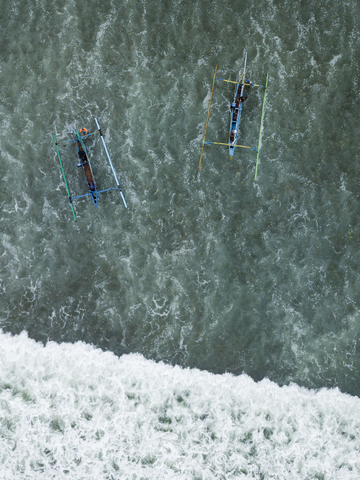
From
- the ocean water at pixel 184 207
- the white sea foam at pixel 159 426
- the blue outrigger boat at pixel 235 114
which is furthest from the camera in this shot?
the ocean water at pixel 184 207

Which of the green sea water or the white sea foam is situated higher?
the green sea water

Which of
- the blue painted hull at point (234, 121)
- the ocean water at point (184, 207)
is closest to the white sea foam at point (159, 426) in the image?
the ocean water at point (184, 207)

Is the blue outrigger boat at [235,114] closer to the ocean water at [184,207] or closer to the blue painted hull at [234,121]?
the blue painted hull at [234,121]

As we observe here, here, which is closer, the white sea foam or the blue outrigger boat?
the white sea foam

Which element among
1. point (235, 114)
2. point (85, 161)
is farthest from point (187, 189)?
point (85, 161)

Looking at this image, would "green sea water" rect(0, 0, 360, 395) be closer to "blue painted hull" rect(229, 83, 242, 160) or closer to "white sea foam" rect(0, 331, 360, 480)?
"blue painted hull" rect(229, 83, 242, 160)

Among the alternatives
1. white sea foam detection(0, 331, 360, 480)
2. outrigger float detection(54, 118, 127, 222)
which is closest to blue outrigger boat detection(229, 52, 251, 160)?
outrigger float detection(54, 118, 127, 222)

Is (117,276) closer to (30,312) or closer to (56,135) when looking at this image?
(30,312)

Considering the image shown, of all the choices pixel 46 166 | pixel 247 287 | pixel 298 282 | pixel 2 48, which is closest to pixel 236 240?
pixel 247 287
